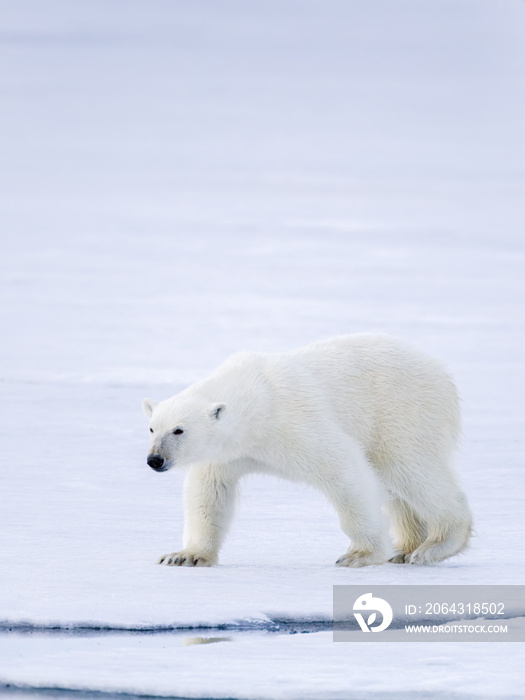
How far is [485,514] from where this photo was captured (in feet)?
20.5

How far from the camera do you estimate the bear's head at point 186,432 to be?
438cm

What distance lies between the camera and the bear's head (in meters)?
4.38

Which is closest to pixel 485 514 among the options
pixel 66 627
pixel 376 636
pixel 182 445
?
pixel 182 445

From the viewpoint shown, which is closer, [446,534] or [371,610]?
[371,610]

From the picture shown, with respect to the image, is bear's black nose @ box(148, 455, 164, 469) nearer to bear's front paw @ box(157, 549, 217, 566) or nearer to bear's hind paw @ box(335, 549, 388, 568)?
bear's front paw @ box(157, 549, 217, 566)

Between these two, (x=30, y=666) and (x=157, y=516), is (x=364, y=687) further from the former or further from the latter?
(x=157, y=516)

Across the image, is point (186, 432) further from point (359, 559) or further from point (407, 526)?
point (407, 526)

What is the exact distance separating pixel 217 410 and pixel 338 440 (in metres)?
0.53

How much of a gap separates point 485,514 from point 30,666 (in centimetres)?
370

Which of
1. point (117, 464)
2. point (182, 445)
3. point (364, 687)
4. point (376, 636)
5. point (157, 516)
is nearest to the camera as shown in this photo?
point (364, 687)

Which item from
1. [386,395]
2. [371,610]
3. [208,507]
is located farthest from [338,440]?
[371,610]

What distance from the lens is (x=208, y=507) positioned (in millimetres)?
4754

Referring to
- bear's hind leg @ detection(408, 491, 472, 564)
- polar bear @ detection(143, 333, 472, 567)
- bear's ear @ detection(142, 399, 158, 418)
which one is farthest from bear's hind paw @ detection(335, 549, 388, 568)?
bear's ear @ detection(142, 399, 158, 418)

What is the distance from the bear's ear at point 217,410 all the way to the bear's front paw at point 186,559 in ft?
1.98
